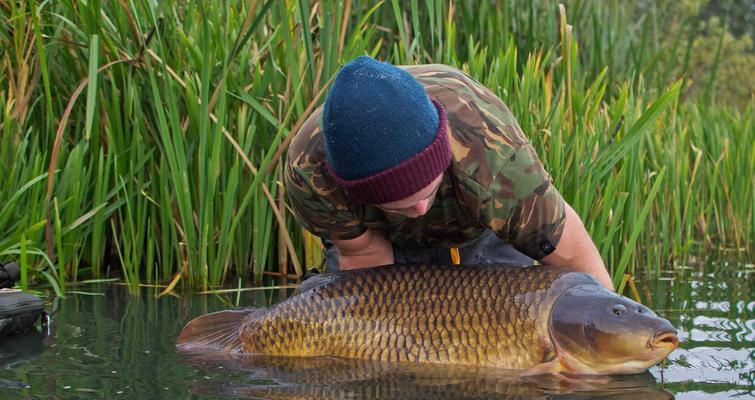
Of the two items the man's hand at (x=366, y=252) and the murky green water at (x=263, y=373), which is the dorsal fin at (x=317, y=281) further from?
the murky green water at (x=263, y=373)

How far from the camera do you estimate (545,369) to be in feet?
9.54

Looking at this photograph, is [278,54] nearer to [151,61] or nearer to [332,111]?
[151,61]

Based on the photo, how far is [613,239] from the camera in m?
4.36

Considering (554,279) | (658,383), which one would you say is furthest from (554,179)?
(658,383)

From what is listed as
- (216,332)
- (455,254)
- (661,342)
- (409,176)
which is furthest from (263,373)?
(661,342)

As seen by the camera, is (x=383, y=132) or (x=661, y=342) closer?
(x=383, y=132)

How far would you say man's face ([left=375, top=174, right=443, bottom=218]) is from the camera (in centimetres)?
270

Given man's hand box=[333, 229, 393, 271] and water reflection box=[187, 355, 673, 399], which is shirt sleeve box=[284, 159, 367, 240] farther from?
water reflection box=[187, 355, 673, 399]

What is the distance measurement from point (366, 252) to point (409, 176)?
83cm

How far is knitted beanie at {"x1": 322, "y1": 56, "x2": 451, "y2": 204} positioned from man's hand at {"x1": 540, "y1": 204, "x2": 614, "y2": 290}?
0.68 m

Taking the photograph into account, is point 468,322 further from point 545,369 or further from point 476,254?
point 476,254

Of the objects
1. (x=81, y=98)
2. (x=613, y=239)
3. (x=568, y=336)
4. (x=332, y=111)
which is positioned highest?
(x=332, y=111)

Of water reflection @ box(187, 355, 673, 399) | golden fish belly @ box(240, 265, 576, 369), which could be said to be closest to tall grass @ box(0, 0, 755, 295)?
golden fish belly @ box(240, 265, 576, 369)

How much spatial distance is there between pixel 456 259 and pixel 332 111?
3.84 feet
